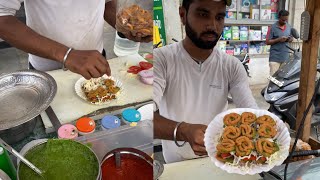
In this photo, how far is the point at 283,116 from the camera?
56.9 inches

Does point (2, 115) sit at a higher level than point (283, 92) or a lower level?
higher

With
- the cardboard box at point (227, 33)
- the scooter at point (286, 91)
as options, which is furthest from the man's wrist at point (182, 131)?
the scooter at point (286, 91)

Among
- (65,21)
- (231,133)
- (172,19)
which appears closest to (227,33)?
(172,19)

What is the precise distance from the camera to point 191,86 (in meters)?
1.13

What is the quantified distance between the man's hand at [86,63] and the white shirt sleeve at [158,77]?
0.67 feet

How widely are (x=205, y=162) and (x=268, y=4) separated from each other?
2.28 feet

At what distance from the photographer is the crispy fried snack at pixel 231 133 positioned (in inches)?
44.4

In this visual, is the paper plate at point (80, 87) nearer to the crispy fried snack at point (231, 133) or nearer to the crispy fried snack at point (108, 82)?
the crispy fried snack at point (108, 82)

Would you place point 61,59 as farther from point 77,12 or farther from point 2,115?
point 2,115

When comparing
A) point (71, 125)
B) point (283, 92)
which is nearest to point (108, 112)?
point (71, 125)

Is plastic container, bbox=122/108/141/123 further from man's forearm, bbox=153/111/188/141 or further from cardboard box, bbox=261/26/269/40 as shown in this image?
cardboard box, bbox=261/26/269/40

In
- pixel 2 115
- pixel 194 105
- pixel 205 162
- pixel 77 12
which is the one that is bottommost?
pixel 205 162

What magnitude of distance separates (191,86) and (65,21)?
492 millimetres

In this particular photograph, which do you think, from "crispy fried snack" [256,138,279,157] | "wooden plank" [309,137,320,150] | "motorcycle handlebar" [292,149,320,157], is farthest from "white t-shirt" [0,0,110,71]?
"wooden plank" [309,137,320,150]
